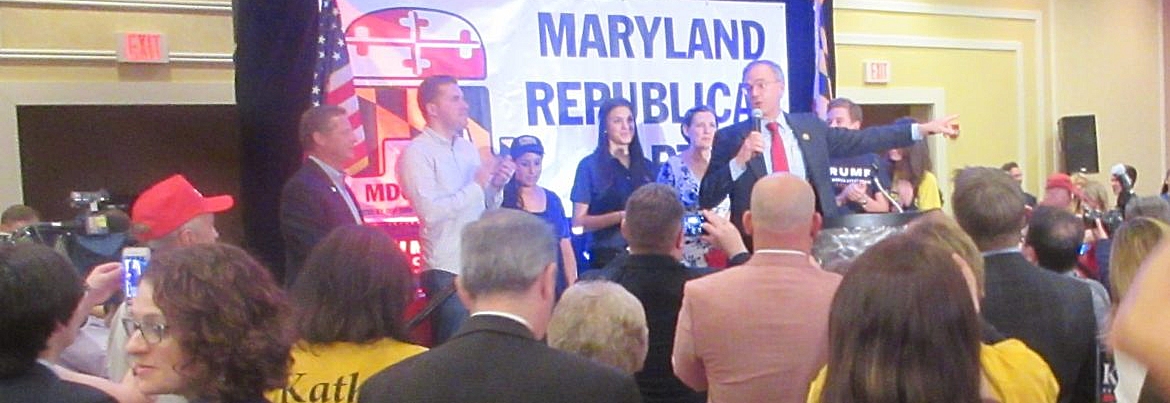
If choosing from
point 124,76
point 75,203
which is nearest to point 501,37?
point 124,76

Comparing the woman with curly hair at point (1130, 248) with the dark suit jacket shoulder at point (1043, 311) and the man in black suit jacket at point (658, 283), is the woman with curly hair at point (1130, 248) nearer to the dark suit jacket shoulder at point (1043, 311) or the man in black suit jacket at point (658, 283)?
the dark suit jacket shoulder at point (1043, 311)

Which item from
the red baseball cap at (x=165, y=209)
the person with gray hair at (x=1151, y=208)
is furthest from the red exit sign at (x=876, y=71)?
the red baseball cap at (x=165, y=209)

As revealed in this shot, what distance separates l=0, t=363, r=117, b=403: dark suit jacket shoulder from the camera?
182cm

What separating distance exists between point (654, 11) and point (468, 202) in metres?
1.62

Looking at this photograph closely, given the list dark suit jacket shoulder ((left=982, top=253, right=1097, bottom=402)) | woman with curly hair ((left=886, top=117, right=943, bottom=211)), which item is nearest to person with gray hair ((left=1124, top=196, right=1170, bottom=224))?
dark suit jacket shoulder ((left=982, top=253, right=1097, bottom=402))

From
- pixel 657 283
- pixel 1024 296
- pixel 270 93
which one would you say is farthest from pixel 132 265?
pixel 270 93

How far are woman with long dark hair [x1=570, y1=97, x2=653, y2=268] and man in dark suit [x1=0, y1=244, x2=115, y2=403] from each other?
10.8 ft

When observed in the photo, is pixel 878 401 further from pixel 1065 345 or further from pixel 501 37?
pixel 501 37

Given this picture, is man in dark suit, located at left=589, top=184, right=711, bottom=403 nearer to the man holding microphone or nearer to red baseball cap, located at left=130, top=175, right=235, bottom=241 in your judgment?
red baseball cap, located at left=130, top=175, right=235, bottom=241

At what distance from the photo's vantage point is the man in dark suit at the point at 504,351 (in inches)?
70.9

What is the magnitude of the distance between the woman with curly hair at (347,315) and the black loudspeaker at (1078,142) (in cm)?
768

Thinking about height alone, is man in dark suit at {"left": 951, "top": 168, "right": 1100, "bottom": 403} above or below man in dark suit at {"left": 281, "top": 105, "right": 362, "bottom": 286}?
below

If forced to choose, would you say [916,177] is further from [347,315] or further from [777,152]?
[347,315]

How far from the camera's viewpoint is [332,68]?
4730 mm
